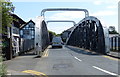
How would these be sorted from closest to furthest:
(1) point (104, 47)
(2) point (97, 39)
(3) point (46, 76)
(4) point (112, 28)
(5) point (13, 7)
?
(3) point (46, 76) < (5) point (13, 7) < (1) point (104, 47) < (2) point (97, 39) < (4) point (112, 28)

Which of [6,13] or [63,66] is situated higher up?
[6,13]

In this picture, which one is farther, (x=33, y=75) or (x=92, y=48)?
(x=92, y=48)

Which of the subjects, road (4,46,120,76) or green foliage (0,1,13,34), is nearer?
road (4,46,120,76)

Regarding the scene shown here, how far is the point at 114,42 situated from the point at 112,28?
112 metres

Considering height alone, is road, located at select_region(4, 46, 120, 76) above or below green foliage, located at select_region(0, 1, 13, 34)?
below

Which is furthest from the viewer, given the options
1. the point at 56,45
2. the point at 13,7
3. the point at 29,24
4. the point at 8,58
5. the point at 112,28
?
the point at 112,28

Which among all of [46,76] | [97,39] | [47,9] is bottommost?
[46,76]

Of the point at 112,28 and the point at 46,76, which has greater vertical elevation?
the point at 112,28

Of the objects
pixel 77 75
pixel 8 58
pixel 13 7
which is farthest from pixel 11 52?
pixel 77 75

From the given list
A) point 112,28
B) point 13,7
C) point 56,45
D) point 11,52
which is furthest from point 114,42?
point 112,28

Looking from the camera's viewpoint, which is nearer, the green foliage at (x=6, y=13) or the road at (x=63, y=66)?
the road at (x=63, y=66)

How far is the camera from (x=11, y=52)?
1836 cm

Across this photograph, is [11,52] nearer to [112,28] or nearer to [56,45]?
[56,45]

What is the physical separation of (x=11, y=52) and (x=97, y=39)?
1418 cm
